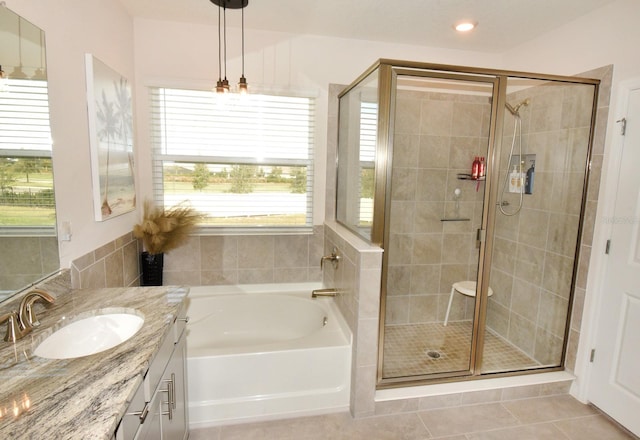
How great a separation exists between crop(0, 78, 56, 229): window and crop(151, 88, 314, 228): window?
4.09 ft

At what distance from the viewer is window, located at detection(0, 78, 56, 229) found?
1334 mm

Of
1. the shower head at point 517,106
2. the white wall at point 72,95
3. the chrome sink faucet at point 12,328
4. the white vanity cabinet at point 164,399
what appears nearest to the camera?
the white vanity cabinet at point 164,399

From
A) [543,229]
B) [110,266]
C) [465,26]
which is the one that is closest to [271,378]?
[110,266]

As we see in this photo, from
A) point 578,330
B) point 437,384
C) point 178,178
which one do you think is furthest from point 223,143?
point 578,330

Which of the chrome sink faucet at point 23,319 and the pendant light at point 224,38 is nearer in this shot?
the chrome sink faucet at point 23,319

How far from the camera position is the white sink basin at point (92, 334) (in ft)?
4.51

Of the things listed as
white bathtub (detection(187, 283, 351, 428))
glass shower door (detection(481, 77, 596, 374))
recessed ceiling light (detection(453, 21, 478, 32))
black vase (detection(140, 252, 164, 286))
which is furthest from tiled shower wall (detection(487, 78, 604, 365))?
black vase (detection(140, 252, 164, 286))

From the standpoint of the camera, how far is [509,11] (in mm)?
2357

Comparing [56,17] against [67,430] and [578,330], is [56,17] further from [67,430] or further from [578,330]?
[578,330]

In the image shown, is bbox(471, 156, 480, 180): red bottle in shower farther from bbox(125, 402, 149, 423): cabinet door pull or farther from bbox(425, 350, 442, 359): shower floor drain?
bbox(125, 402, 149, 423): cabinet door pull

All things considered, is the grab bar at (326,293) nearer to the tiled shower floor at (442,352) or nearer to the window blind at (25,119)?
the tiled shower floor at (442,352)

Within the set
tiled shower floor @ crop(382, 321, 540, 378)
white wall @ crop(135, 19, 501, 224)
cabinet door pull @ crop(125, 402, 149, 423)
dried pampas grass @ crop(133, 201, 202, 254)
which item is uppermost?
white wall @ crop(135, 19, 501, 224)

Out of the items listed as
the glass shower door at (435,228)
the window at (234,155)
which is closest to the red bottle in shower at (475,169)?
the glass shower door at (435,228)

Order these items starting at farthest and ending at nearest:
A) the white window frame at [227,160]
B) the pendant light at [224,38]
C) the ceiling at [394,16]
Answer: the white window frame at [227,160] < the ceiling at [394,16] < the pendant light at [224,38]
